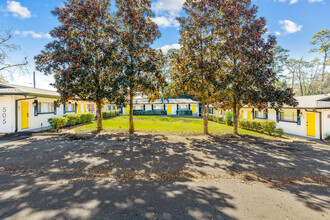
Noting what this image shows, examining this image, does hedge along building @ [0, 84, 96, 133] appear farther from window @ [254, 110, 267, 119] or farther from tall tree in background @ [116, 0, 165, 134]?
window @ [254, 110, 267, 119]

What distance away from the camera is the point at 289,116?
15.0 metres

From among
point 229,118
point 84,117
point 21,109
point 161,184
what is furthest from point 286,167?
point 84,117

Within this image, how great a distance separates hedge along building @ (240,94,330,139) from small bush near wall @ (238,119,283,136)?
4.34 ft

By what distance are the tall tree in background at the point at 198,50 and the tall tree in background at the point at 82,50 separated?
4.88 metres

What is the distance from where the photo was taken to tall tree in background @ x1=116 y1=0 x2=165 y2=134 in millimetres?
10453

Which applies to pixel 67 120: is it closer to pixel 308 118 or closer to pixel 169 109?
pixel 308 118

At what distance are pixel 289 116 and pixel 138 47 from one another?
16.1 m

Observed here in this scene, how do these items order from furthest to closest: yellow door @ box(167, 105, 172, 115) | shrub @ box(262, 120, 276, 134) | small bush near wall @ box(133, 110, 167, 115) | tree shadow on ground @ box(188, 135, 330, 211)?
1. yellow door @ box(167, 105, 172, 115)
2. small bush near wall @ box(133, 110, 167, 115)
3. shrub @ box(262, 120, 276, 134)
4. tree shadow on ground @ box(188, 135, 330, 211)

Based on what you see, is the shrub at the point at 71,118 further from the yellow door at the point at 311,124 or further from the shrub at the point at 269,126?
the yellow door at the point at 311,124

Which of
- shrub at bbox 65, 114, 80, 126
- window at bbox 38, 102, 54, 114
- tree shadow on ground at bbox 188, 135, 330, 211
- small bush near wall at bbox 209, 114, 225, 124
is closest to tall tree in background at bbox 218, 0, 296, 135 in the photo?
tree shadow on ground at bbox 188, 135, 330, 211

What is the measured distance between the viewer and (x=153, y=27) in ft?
36.0

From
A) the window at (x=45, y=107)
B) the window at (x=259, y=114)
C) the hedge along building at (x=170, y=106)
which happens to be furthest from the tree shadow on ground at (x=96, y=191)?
the hedge along building at (x=170, y=106)

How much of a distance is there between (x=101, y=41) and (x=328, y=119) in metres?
18.4

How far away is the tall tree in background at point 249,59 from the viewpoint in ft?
31.9
